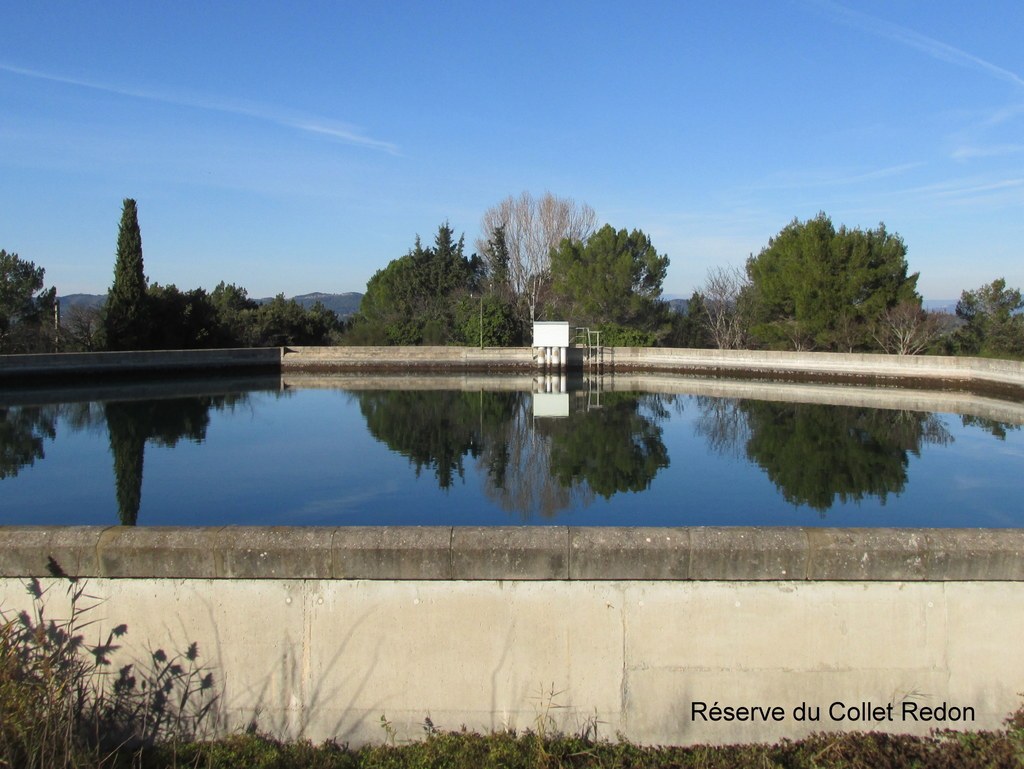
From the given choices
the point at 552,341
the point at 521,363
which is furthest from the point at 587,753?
the point at 521,363

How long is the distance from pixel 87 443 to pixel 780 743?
1661 cm

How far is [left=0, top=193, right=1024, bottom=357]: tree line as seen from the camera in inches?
1366

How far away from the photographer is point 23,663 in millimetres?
3305

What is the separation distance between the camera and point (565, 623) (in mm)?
4012

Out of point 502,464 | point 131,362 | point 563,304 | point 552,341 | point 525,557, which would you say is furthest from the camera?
point 563,304

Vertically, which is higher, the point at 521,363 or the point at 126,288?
the point at 126,288

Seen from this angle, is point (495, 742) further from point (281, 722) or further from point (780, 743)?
point (780, 743)

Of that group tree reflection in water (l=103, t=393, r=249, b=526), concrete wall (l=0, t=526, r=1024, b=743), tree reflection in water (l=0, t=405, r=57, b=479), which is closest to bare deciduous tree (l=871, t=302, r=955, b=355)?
tree reflection in water (l=103, t=393, r=249, b=526)

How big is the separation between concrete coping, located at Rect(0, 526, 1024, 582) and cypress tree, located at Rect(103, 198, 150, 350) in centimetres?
3405

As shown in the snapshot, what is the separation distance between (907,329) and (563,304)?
752 inches

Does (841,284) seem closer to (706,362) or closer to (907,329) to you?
(907,329)

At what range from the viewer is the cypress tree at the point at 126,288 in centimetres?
3469

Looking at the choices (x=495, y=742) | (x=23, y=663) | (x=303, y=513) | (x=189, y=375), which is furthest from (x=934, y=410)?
(x=189, y=375)

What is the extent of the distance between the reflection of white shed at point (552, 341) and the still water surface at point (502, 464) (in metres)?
10.4
